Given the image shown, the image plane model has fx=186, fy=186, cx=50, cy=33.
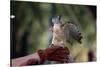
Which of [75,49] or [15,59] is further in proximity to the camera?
[75,49]

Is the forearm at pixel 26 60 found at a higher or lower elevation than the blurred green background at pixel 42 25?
lower

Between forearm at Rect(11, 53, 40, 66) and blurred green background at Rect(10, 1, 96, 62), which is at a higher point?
blurred green background at Rect(10, 1, 96, 62)

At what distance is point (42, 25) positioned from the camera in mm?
1702

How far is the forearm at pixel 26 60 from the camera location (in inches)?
62.8

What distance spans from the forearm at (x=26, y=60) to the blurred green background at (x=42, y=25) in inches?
1.4

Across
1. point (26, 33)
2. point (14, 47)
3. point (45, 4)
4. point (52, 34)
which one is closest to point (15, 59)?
point (14, 47)

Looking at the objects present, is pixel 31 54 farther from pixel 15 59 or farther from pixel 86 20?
pixel 86 20

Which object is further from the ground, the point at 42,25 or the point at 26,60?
the point at 42,25

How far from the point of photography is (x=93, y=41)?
188 cm

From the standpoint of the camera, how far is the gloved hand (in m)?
1.69

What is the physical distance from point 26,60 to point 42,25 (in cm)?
35

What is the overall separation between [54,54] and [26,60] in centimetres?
27

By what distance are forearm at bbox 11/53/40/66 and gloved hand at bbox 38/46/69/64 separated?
1.8 inches

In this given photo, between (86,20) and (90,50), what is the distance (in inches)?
11.9
